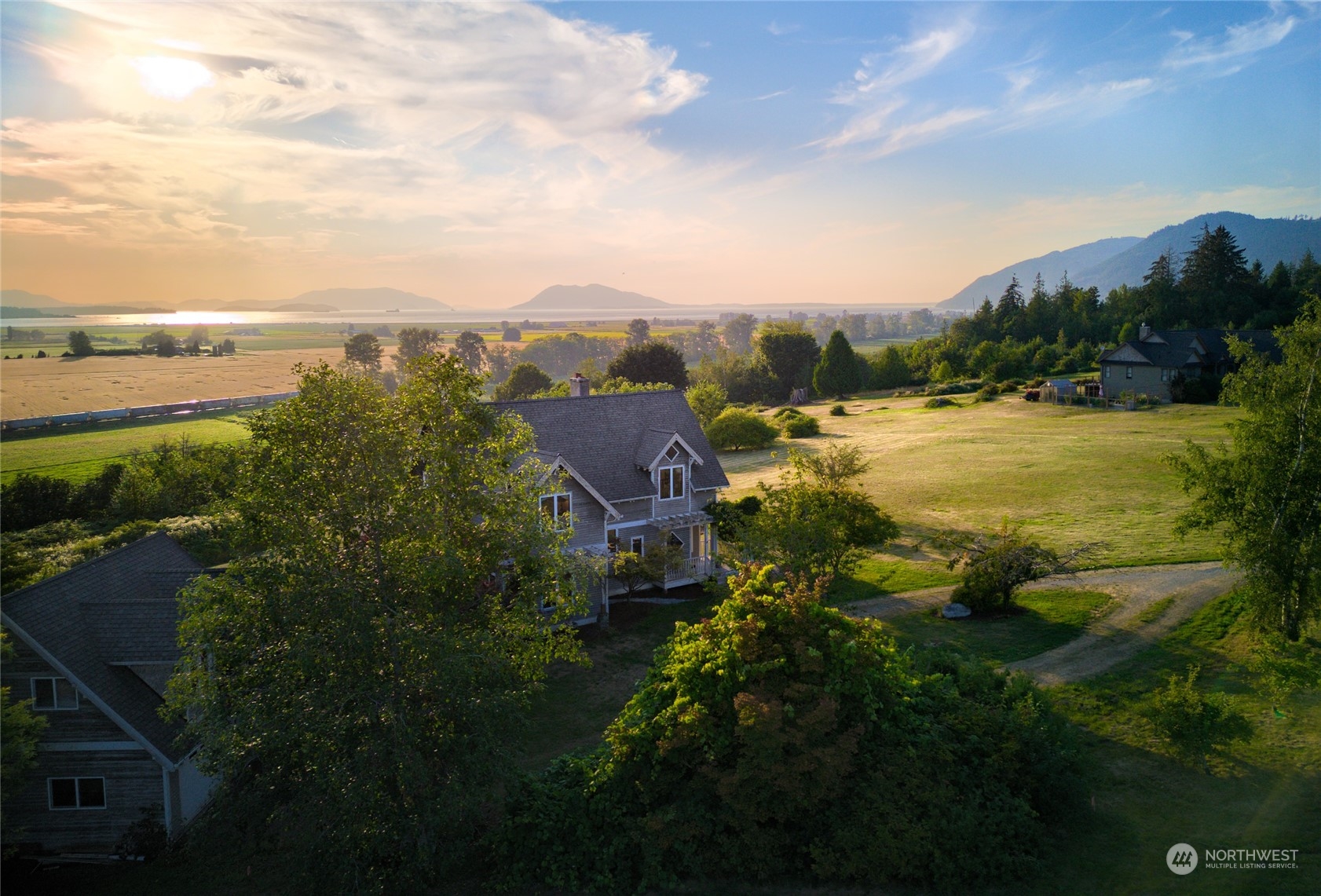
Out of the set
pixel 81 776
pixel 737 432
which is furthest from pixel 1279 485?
pixel 737 432

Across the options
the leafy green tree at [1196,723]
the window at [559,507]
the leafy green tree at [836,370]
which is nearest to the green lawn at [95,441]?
the window at [559,507]

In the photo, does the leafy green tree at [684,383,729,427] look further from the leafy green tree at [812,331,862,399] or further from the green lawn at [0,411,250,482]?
the green lawn at [0,411,250,482]

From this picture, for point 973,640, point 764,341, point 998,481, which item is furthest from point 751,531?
point 764,341

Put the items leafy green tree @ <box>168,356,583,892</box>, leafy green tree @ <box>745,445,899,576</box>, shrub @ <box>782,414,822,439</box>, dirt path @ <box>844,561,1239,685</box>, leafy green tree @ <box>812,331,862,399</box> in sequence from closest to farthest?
leafy green tree @ <box>168,356,583,892</box> < dirt path @ <box>844,561,1239,685</box> < leafy green tree @ <box>745,445,899,576</box> < shrub @ <box>782,414,822,439</box> < leafy green tree @ <box>812,331,862,399</box>

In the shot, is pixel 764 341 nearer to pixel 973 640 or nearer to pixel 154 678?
pixel 973 640

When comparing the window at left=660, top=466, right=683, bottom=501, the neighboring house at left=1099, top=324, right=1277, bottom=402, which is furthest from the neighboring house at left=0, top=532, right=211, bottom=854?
the neighboring house at left=1099, top=324, right=1277, bottom=402

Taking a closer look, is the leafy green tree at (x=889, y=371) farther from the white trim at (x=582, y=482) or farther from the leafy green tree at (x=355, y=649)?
the leafy green tree at (x=355, y=649)

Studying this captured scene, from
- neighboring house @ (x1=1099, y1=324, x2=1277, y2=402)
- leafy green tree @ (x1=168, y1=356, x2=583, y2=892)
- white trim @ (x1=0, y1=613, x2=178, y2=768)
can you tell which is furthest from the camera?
neighboring house @ (x1=1099, y1=324, x2=1277, y2=402)
